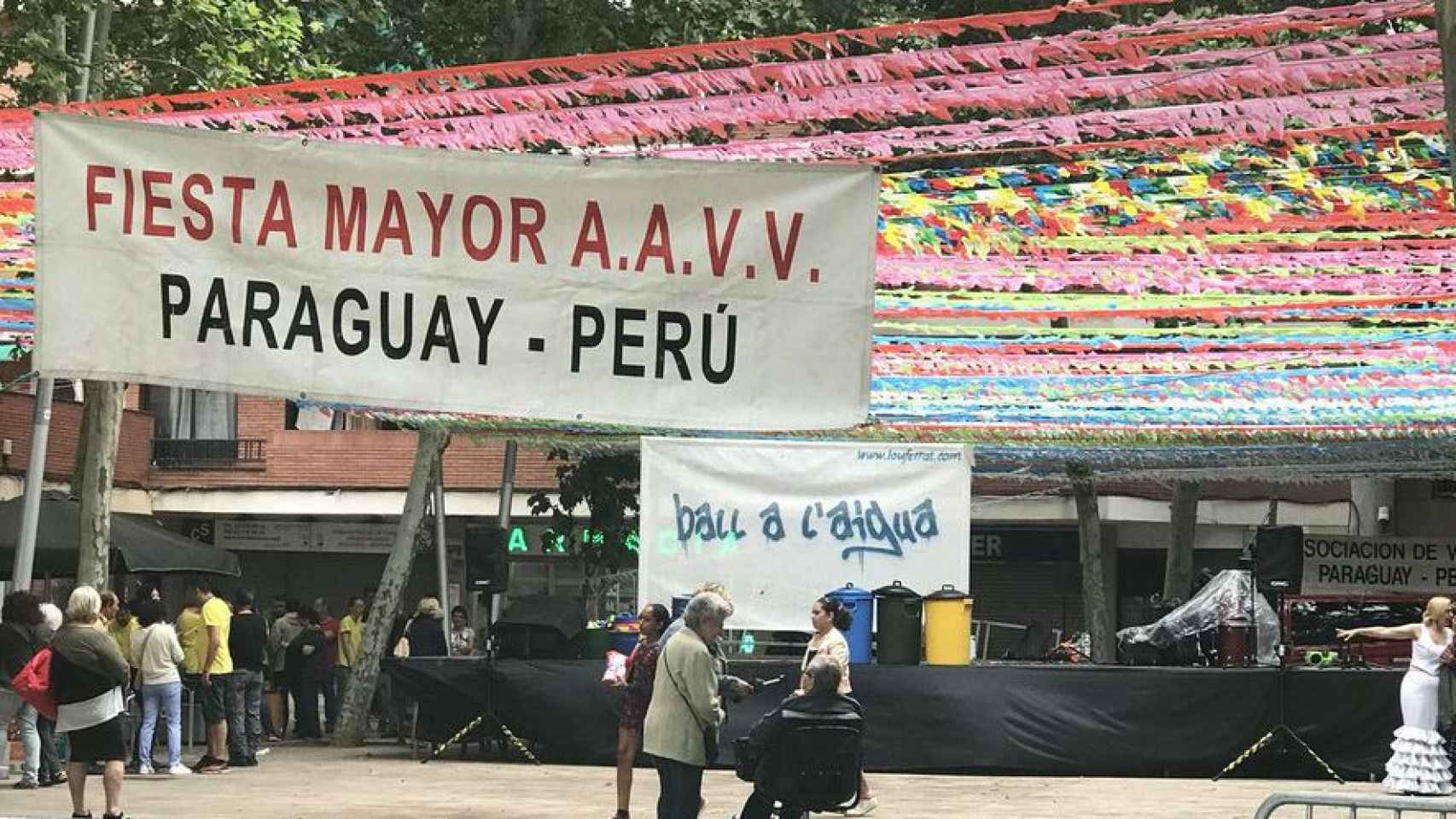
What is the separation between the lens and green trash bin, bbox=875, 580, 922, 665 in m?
20.9

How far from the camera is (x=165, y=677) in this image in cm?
1942

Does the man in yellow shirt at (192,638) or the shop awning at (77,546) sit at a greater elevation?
the shop awning at (77,546)

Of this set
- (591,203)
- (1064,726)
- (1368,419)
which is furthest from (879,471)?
(591,203)

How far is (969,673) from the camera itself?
21.3 metres

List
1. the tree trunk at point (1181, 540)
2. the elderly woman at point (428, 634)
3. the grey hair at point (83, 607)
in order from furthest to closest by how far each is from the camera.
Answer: the tree trunk at point (1181, 540), the elderly woman at point (428, 634), the grey hair at point (83, 607)

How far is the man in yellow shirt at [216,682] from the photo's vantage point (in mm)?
20312

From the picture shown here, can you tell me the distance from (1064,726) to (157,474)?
19.8m

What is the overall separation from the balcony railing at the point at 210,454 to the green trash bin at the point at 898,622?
17.8 m

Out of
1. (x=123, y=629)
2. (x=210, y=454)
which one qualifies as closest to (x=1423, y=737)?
(x=123, y=629)

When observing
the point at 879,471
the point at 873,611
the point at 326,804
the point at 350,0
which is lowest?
the point at 326,804

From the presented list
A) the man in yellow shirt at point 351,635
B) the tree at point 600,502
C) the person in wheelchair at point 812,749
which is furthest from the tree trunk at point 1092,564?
the person in wheelchair at point 812,749

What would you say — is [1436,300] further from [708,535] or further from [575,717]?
[575,717]

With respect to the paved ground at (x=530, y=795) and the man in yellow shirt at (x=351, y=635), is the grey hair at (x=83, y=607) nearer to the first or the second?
the paved ground at (x=530, y=795)

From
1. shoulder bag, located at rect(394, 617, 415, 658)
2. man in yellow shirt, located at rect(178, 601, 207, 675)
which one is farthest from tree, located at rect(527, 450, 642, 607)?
man in yellow shirt, located at rect(178, 601, 207, 675)
